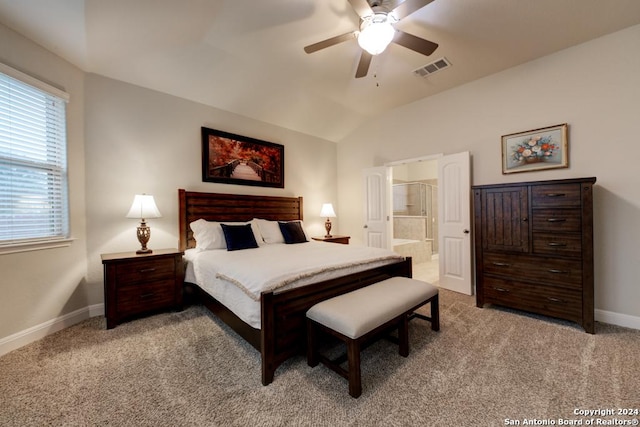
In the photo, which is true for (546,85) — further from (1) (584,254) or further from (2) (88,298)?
(2) (88,298)

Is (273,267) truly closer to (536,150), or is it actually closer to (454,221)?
(454,221)

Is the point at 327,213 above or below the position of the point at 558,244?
above

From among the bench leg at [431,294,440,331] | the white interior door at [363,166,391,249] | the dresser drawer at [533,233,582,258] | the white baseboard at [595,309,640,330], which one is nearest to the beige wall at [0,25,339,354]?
the white interior door at [363,166,391,249]

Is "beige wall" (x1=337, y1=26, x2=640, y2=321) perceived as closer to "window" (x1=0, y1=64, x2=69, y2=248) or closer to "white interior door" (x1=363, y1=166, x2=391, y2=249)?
"white interior door" (x1=363, y1=166, x2=391, y2=249)

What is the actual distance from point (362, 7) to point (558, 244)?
9.29 feet

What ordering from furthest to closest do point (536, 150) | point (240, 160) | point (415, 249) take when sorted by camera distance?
point (415, 249) < point (240, 160) < point (536, 150)

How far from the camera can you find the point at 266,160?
4312mm

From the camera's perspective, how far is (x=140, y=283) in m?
2.69

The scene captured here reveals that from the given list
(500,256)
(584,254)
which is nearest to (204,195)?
(500,256)

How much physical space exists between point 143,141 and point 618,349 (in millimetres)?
5144

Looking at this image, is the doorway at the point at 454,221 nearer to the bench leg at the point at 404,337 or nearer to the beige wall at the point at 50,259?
the bench leg at the point at 404,337

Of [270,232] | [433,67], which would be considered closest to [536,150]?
[433,67]

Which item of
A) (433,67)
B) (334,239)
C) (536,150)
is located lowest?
(334,239)

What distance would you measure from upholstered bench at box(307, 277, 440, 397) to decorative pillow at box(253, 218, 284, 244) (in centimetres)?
184
